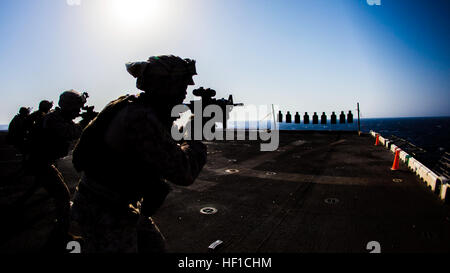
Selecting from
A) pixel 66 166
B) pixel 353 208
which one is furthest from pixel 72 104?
pixel 66 166

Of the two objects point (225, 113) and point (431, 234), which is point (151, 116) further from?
point (431, 234)

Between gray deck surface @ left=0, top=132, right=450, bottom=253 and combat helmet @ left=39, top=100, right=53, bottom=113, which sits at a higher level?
combat helmet @ left=39, top=100, right=53, bottom=113

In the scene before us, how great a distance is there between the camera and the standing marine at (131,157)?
174 cm

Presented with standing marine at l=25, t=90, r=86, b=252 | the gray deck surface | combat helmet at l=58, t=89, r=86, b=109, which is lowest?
the gray deck surface

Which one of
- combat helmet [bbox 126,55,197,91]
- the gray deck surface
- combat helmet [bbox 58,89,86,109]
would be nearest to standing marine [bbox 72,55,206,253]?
combat helmet [bbox 126,55,197,91]

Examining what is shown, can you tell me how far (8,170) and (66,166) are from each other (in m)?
2.04

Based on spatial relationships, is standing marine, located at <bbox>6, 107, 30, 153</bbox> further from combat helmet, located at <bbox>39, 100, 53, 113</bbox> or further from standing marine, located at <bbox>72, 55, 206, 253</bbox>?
standing marine, located at <bbox>72, 55, 206, 253</bbox>

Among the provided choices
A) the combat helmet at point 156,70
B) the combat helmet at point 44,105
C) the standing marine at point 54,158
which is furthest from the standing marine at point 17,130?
the combat helmet at point 156,70

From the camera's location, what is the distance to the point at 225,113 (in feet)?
8.19

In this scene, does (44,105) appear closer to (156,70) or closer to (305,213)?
(156,70)

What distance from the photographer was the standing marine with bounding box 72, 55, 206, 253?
1.74 metres

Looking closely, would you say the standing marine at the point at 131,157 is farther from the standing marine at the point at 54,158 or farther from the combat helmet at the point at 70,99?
the standing marine at the point at 54,158

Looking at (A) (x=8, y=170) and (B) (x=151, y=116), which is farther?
(A) (x=8, y=170)
